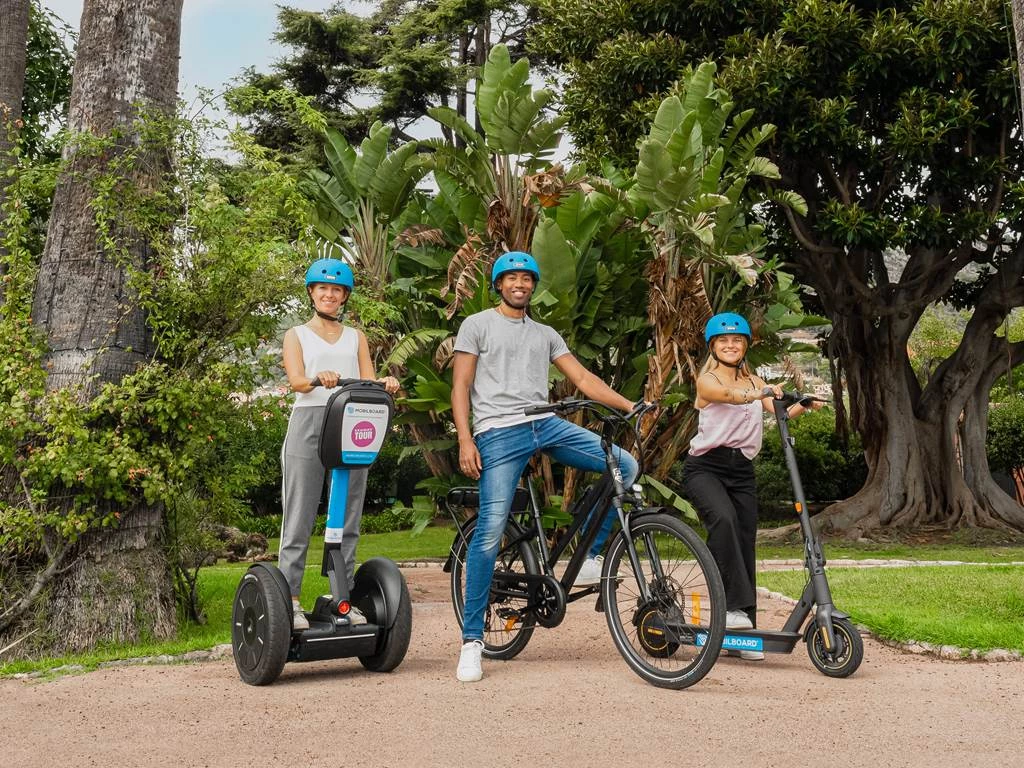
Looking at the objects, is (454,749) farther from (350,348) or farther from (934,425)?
(934,425)

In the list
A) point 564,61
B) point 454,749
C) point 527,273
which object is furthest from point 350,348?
point 564,61

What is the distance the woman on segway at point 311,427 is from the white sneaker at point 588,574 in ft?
3.80

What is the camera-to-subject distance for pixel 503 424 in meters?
5.28

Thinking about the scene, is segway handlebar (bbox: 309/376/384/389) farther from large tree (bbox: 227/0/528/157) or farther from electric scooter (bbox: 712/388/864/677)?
large tree (bbox: 227/0/528/157)

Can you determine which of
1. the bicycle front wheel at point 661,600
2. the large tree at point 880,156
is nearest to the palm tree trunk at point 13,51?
the large tree at point 880,156

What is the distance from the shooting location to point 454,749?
388 cm

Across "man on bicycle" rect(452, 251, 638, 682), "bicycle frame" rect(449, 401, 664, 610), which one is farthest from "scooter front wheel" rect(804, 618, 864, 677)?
"man on bicycle" rect(452, 251, 638, 682)

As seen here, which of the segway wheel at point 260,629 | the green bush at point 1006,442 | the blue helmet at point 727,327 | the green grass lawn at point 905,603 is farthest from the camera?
the green bush at point 1006,442

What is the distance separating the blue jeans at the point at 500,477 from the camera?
5.27 metres

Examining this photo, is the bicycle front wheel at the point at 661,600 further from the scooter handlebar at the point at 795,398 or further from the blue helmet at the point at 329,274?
the blue helmet at the point at 329,274

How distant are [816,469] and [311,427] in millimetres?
17492

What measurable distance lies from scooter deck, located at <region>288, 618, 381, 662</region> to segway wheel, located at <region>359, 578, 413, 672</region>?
0.21ft

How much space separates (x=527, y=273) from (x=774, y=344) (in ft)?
22.9

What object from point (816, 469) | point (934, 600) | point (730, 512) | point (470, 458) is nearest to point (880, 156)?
point (934, 600)
